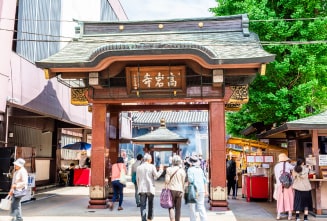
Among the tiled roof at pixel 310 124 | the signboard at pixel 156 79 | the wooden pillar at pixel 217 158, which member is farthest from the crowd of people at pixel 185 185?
the signboard at pixel 156 79

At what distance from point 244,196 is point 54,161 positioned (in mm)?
11998

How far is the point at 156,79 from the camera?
12.4 meters

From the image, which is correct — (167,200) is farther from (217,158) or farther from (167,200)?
(217,158)

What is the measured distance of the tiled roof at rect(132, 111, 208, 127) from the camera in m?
33.8

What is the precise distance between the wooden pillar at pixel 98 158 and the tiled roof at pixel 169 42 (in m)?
2.06

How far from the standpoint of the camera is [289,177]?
10758 mm

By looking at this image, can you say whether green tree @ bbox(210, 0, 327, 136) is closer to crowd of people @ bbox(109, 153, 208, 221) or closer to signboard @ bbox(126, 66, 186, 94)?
signboard @ bbox(126, 66, 186, 94)

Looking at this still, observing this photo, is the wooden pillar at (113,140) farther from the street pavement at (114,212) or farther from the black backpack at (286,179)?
the black backpack at (286,179)

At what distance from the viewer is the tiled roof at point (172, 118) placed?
111ft

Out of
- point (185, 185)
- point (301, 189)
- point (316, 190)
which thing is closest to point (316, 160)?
point (316, 190)

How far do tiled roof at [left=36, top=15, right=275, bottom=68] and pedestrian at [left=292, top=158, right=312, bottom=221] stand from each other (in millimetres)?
3496

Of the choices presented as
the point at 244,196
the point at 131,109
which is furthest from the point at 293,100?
the point at 131,109

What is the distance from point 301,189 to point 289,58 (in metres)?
6.79

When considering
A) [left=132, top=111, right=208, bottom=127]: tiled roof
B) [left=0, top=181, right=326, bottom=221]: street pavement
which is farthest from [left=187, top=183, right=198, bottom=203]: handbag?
[left=132, top=111, right=208, bottom=127]: tiled roof
